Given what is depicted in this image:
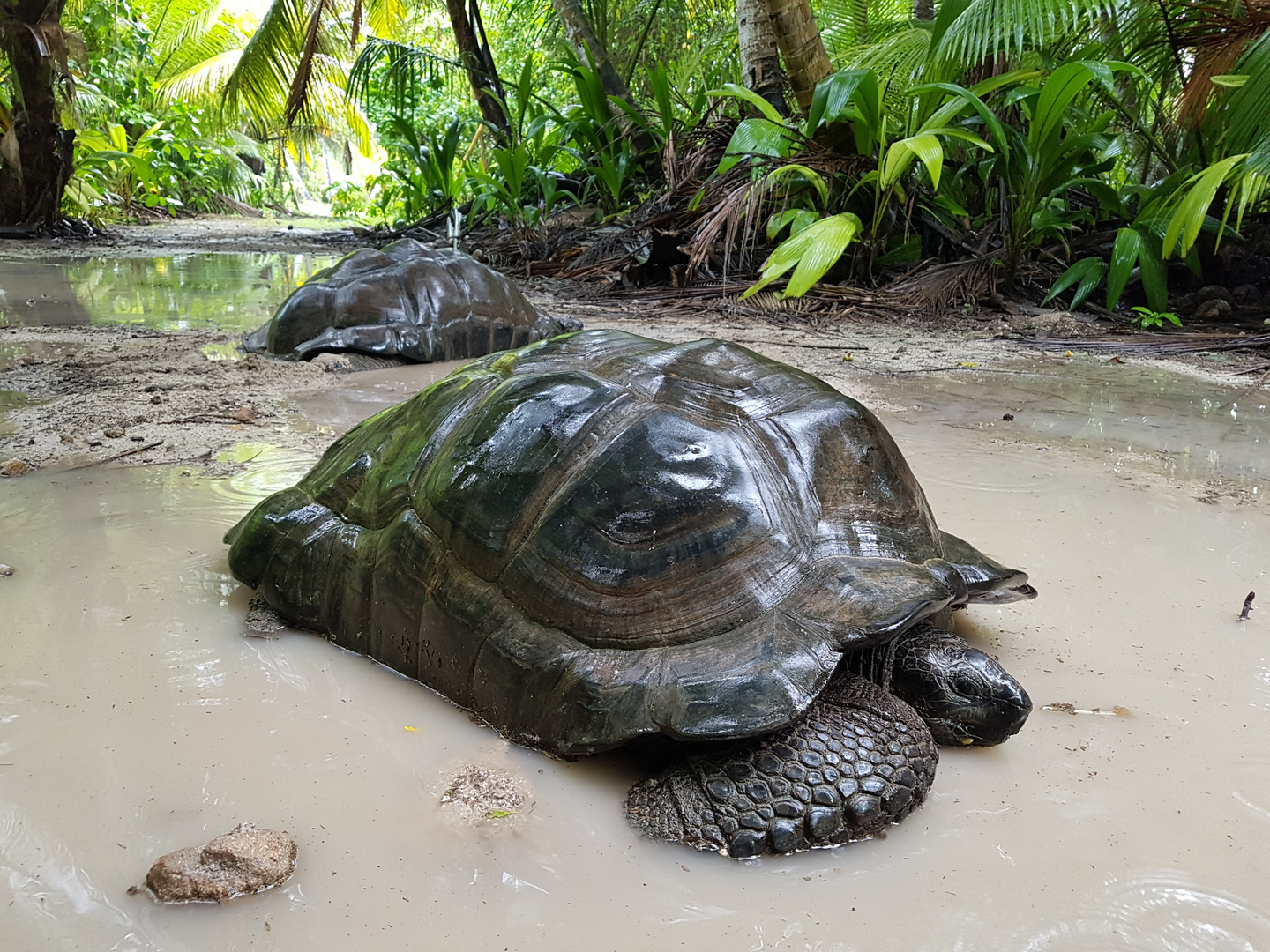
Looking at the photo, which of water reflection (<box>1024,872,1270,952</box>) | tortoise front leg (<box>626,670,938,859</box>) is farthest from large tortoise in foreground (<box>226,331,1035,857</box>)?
water reflection (<box>1024,872,1270,952</box>)

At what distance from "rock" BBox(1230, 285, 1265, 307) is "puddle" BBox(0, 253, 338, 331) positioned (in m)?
6.98

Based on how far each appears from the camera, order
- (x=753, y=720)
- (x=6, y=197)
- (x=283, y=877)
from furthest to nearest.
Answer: (x=6, y=197) < (x=753, y=720) < (x=283, y=877)

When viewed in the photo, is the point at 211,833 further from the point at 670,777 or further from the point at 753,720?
the point at 753,720

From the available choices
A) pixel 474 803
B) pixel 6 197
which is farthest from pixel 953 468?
pixel 6 197

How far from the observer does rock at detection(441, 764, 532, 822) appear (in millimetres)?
1565

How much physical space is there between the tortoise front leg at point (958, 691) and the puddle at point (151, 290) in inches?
205

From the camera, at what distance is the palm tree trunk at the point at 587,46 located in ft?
33.2

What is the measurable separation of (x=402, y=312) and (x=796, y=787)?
4.18 m

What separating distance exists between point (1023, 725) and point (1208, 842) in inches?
14.4

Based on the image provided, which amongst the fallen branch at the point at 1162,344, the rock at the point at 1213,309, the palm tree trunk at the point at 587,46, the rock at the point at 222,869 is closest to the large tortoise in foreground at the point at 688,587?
the rock at the point at 222,869

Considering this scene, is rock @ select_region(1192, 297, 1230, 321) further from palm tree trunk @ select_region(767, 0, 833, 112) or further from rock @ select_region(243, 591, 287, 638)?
rock @ select_region(243, 591, 287, 638)

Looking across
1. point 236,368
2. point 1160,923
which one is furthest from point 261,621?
point 236,368

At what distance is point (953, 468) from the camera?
10.9 ft

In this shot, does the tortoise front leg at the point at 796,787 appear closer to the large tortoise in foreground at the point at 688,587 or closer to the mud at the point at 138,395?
the large tortoise in foreground at the point at 688,587
